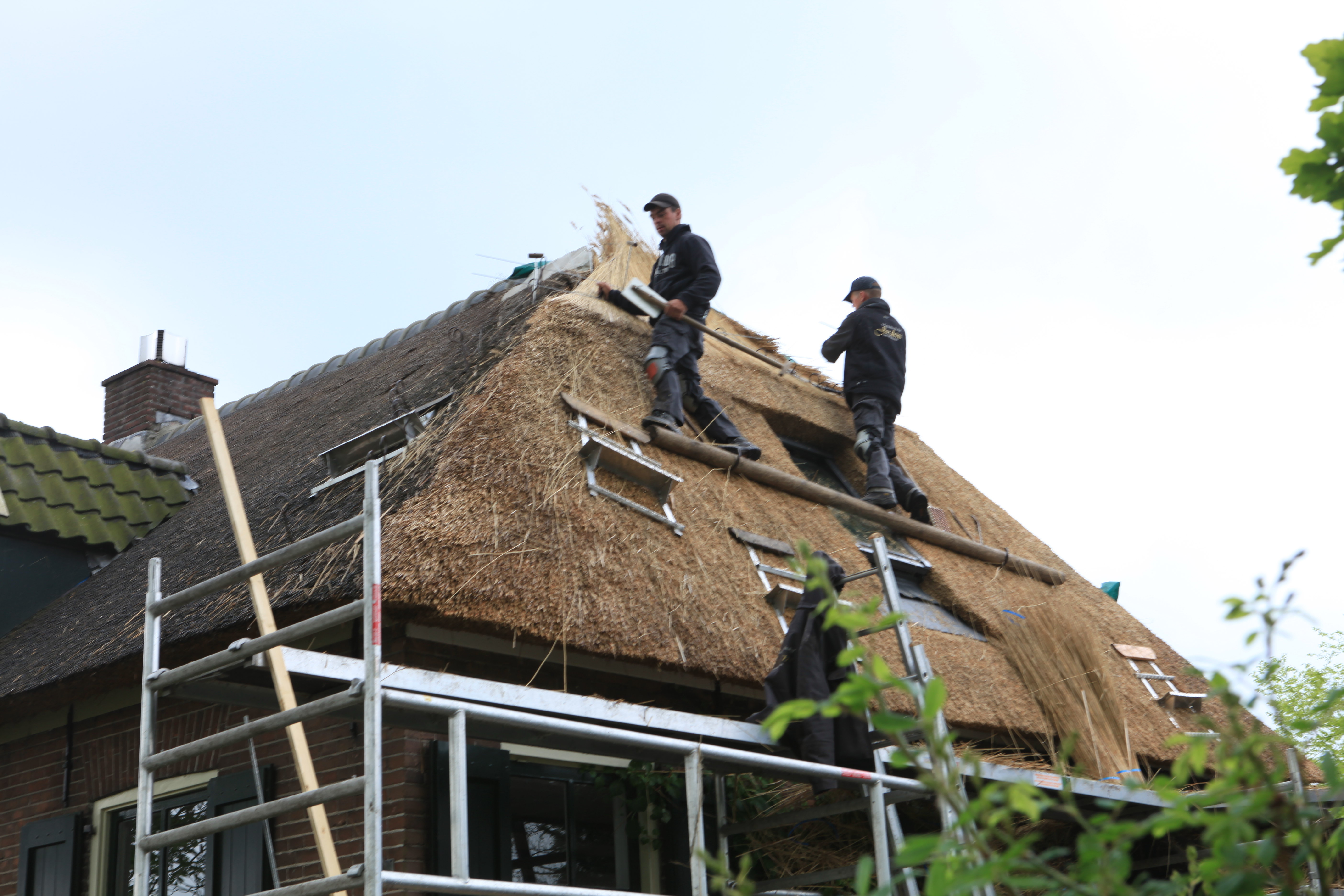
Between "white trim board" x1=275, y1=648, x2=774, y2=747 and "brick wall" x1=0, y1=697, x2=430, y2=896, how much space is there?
2.12 ft

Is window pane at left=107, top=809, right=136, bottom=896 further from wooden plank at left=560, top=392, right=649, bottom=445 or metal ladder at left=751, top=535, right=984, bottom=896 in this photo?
metal ladder at left=751, top=535, right=984, bottom=896

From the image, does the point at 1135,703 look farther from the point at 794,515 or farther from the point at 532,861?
the point at 532,861

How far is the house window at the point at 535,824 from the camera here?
5062mm

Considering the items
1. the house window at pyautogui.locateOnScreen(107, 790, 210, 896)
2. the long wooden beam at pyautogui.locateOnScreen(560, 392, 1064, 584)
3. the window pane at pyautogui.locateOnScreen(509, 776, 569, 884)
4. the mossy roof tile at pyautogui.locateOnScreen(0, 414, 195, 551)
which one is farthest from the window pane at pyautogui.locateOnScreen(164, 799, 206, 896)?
the long wooden beam at pyautogui.locateOnScreen(560, 392, 1064, 584)

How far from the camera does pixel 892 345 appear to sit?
8680 mm

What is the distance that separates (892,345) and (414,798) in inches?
198

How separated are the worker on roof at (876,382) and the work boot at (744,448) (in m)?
1.38

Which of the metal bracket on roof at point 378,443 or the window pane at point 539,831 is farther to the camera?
the metal bracket on roof at point 378,443

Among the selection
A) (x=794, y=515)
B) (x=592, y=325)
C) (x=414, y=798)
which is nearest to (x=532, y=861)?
(x=414, y=798)

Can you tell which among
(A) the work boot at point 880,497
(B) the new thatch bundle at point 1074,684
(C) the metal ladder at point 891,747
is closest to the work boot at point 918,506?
(A) the work boot at point 880,497

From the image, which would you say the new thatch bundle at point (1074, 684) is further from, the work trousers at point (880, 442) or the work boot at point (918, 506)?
the work trousers at point (880, 442)

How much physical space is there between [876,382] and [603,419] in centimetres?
286

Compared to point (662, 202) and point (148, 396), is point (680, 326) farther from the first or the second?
point (148, 396)

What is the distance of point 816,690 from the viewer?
4.66 meters
